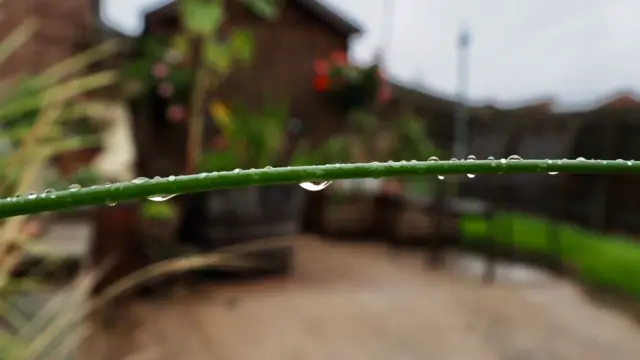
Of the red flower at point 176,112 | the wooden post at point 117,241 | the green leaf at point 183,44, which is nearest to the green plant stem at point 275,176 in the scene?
the wooden post at point 117,241

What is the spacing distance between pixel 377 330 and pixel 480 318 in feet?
0.88

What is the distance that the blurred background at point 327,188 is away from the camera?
0.99 m

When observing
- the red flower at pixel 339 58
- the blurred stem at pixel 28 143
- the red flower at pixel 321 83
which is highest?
the red flower at pixel 339 58

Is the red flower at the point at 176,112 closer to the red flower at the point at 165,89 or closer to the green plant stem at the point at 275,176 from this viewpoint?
the red flower at the point at 165,89

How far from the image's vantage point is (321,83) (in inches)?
105

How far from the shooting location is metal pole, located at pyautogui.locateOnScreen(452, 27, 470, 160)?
2203mm

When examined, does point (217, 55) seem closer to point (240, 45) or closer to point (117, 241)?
point (240, 45)

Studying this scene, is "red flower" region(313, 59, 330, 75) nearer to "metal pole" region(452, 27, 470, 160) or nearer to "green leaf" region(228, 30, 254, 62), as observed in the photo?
"metal pole" region(452, 27, 470, 160)

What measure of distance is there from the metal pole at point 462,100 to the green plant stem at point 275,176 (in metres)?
1.94

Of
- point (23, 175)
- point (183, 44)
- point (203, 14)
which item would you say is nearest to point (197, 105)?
point (183, 44)

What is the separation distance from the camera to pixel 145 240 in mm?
1437

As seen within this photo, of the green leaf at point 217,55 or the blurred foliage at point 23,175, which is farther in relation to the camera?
the green leaf at point 217,55

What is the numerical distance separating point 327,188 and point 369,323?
86 cm

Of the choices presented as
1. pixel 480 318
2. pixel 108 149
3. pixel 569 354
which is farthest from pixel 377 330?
pixel 108 149
